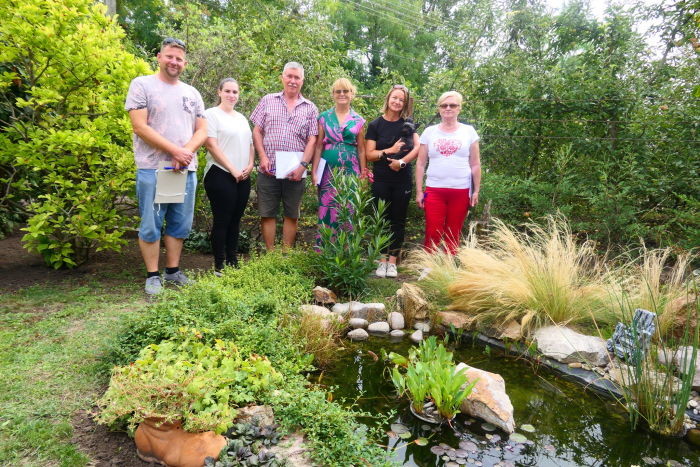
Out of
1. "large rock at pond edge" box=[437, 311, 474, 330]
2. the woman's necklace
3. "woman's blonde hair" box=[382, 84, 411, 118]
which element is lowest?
"large rock at pond edge" box=[437, 311, 474, 330]

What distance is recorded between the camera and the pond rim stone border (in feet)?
8.80

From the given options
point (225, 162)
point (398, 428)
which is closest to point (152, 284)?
point (225, 162)

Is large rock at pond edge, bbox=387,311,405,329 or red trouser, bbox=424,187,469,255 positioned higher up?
red trouser, bbox=424,187,469,255

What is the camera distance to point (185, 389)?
182 cm

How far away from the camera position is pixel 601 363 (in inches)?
117

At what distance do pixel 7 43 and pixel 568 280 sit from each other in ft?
15.9

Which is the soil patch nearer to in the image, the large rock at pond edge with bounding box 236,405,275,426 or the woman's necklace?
the large rock at pond edge with bounding box 236,405,275,426

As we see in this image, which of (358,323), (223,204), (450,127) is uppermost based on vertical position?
(450,127)

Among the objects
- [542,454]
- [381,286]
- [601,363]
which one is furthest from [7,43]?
[601,363]

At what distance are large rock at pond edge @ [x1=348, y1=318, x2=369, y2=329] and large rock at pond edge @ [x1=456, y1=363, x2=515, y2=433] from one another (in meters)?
1.08

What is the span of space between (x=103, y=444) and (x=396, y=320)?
2205mm

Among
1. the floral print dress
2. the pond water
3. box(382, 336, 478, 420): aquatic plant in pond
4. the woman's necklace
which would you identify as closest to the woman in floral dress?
the floral print dress

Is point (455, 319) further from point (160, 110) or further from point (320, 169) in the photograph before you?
point (160, 110)

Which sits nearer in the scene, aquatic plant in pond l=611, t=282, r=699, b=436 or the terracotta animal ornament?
the terracotta animal ornament
